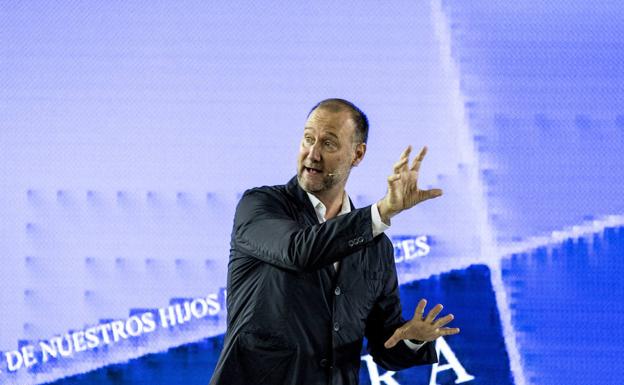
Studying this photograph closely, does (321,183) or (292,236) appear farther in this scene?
(321,183)

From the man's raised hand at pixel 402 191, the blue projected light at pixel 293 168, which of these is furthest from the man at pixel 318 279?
the blue projected light at pixel 293 168

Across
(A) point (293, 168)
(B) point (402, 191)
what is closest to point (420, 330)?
(B) point (402, 191)

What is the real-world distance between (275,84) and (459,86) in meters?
0.74

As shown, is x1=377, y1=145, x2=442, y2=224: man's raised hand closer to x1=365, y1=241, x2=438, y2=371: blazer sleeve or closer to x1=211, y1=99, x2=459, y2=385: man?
x1=211, y1=99, x2=459, y2=385: man

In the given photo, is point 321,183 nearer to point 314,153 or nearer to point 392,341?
point 314,153

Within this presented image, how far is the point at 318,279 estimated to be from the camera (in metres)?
2.21

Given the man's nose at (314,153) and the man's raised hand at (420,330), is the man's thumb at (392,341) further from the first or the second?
the man's nose at (314,153)

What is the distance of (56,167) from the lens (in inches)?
147

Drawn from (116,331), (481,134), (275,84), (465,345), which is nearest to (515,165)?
(481,134)

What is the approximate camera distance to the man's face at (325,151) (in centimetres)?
236

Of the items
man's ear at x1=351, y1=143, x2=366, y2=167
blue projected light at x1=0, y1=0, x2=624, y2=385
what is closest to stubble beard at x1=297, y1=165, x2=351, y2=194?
man's ear at x1=351, y1=143, x2=366, y2=167

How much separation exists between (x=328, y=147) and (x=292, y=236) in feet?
1.56

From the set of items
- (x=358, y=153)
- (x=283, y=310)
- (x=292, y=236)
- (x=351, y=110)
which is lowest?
(x=283, y=310)

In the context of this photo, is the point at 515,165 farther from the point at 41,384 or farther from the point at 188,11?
the point at 41,384
